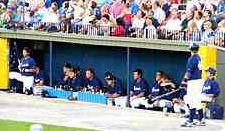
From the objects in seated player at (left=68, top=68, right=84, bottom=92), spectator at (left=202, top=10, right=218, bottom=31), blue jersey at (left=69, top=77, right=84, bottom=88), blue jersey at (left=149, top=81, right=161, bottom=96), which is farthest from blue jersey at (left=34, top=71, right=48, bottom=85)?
spectator at (left=202, top=10, right=218, bottom=31)

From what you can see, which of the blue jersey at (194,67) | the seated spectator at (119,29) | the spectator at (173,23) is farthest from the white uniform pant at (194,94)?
the seated spectator at (119,29)

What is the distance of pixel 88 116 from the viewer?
60.0ft

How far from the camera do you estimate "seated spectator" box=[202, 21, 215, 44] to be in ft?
60.6

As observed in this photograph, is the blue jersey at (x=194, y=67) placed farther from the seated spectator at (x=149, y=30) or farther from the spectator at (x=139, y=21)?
the spectator at (x=139, y=21)

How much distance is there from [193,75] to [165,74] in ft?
13.9

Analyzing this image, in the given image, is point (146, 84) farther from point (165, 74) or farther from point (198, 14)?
point (198, 14)

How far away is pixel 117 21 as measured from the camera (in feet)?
69.1

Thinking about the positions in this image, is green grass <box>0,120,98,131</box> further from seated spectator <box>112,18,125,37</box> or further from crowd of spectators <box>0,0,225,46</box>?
seated spectator <box>112,18,125,37</box>

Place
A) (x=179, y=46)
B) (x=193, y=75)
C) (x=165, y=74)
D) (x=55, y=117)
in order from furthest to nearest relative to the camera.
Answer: (x=165, y=74) < (x=179, y=46) < (x=55, y=117) < (x=193, y=75)

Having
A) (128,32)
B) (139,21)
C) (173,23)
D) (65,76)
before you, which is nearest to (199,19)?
(173,23)

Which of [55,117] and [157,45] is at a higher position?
[157,45]

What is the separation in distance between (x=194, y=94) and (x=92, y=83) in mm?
6015

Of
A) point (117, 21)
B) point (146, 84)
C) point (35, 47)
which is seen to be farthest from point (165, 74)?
point (35, 47)

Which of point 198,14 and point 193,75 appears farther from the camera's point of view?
point 198,14
